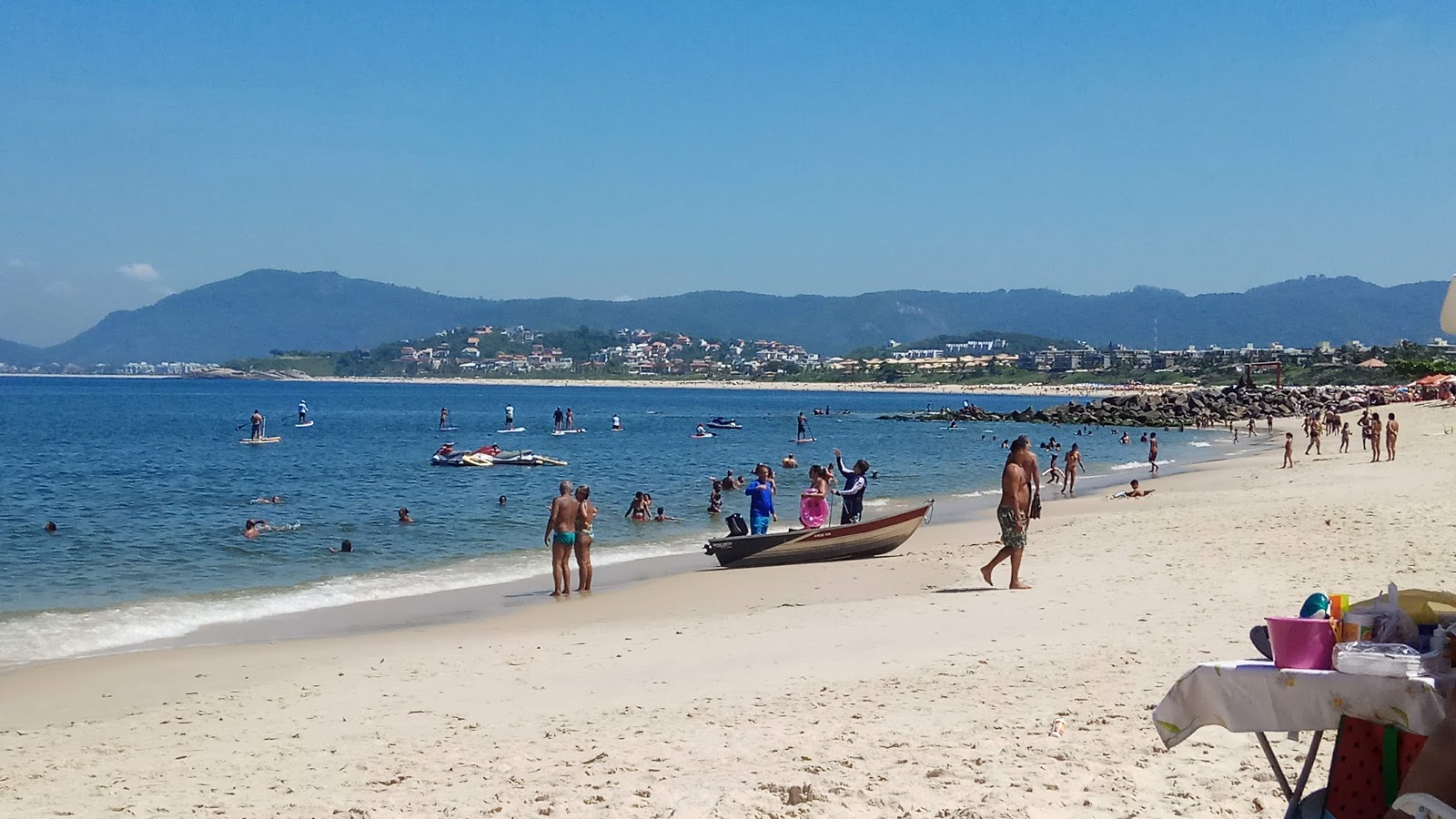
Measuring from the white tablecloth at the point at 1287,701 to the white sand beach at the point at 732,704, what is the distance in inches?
59.3

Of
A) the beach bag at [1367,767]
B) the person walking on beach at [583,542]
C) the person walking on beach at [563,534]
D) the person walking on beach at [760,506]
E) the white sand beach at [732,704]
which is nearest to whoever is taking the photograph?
the beach bag at [1367,767]

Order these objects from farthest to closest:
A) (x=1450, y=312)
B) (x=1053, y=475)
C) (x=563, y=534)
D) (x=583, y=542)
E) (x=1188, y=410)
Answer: (x=1188, y=410)
(x=1053, y=475)
(x=583, y=542)
(x=563, y=534)
(x=1450, y=312)

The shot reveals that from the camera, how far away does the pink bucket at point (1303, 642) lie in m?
4.07

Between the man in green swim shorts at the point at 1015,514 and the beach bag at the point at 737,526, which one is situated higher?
the man in green swim shorts at the point at 1015,514

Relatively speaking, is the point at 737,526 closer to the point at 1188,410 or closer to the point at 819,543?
the point at 819,543

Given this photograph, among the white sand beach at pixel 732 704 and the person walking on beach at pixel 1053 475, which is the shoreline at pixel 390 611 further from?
the person walking on beach at pixel 1053 475

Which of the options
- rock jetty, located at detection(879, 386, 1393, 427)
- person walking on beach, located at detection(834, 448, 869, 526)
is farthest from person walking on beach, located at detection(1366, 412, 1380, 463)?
rock jetty, located at detection(879, 386, 1393, 427)

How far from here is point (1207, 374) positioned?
161 meters

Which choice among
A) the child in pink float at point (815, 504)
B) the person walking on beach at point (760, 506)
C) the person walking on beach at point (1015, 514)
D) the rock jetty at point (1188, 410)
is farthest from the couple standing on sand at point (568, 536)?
the rock jetty at point (1188, 410)

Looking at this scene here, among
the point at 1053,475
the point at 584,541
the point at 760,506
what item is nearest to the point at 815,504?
the point at 760,506

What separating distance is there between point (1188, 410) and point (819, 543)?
67.4 metres

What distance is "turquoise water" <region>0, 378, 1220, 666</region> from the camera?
15891 mm

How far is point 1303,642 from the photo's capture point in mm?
4094

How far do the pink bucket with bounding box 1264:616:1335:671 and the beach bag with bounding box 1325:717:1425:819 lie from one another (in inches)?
8.5
